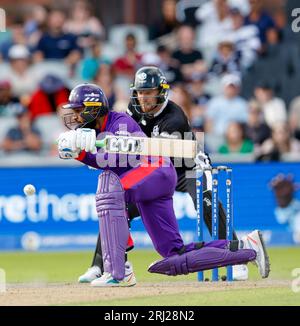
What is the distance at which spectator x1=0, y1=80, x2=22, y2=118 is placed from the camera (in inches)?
658

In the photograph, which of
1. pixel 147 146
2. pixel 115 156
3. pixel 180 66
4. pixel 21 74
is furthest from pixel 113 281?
pixel 180 66

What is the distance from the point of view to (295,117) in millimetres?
16578

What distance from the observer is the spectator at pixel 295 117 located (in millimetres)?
16312

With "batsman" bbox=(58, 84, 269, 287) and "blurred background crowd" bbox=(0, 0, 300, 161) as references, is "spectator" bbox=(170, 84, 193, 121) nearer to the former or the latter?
"blurred background crowd" bbox=(0, 0, 300, 161)

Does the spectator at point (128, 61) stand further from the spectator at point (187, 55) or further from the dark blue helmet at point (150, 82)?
the dark blue helmet at point (150, 82)

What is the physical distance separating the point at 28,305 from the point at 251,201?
23.2 feet

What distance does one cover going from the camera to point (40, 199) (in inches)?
571

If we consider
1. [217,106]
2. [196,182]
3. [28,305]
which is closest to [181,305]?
[28,305]

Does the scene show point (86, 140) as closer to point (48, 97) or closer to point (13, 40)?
point (48, 97)

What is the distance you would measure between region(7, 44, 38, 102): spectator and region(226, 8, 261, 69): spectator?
319 centimetres

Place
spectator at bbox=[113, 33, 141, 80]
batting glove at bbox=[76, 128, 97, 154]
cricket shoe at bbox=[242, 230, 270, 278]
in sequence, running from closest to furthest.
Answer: batting glove at bbox=[76, 128, 97, 154]
cricket shoe at bbox=[242, 230, 270, 278]
spectator at bbox=[113, 33, 141, 80]

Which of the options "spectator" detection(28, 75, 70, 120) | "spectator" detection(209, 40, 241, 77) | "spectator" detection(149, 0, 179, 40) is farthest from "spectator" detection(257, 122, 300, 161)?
"spectator" detection(28, 75, 70, 120)

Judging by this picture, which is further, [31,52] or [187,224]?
[31,52]
